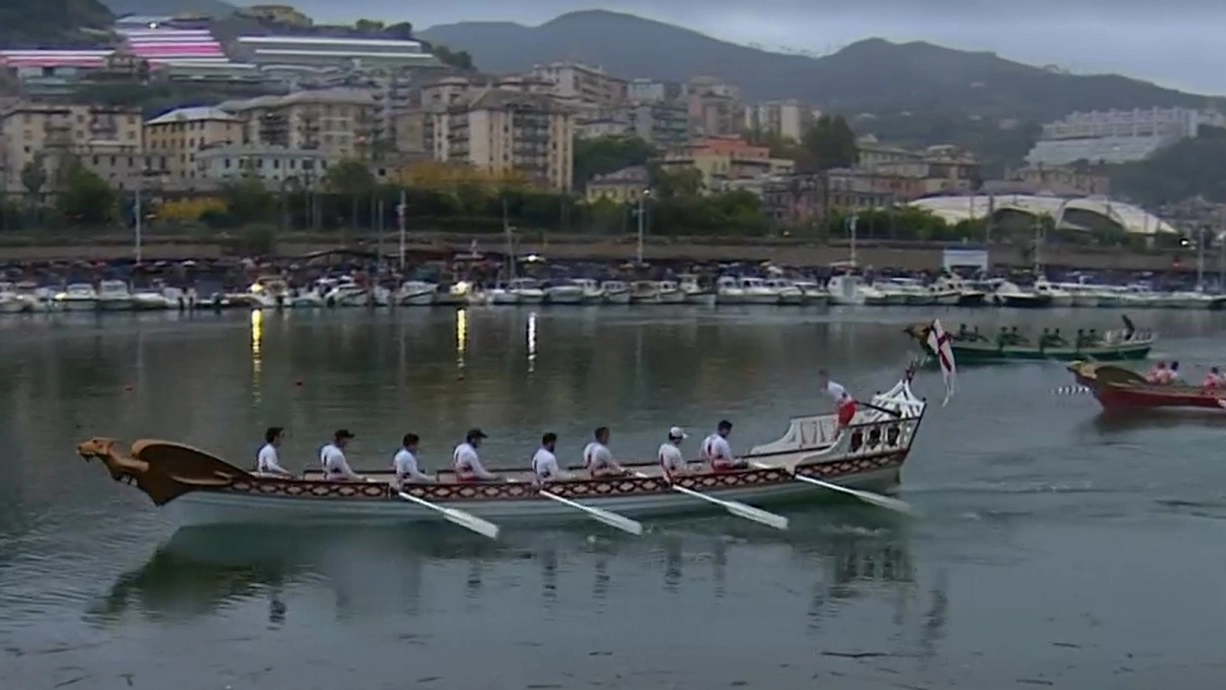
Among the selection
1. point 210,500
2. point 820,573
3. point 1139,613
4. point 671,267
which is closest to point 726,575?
point 820,573

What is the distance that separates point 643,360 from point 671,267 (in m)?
51.9

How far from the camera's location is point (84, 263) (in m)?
87.1

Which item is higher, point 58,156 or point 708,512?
point 58,156

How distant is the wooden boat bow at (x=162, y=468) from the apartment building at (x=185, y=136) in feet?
367

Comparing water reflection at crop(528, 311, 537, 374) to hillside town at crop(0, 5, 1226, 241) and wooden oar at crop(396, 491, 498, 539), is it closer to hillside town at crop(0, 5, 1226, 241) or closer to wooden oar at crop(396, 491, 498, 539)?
wooden oar at crop(396, 491, 498, 539)

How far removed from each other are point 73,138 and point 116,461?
125m

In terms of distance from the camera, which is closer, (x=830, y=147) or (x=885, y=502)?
(x=885, y=502)

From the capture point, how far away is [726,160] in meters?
166

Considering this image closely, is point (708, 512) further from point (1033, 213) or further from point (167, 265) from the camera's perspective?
point (1033, 213)

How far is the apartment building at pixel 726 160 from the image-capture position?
157 m

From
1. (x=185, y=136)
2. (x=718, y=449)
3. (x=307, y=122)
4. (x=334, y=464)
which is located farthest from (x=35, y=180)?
(x=718, y=449)

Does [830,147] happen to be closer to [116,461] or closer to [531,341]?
[531,341]

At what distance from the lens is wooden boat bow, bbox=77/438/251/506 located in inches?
802

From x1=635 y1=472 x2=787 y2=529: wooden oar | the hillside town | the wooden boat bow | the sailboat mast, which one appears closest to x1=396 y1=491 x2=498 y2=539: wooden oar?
the wooden boat bow
